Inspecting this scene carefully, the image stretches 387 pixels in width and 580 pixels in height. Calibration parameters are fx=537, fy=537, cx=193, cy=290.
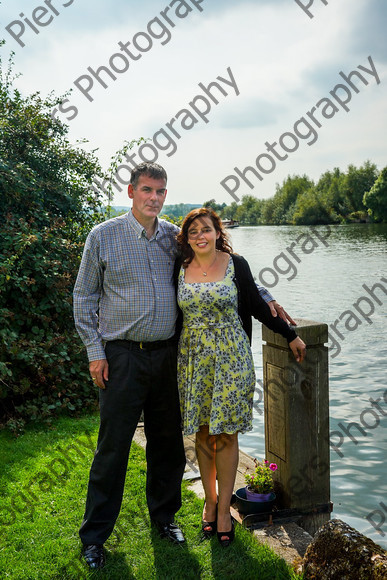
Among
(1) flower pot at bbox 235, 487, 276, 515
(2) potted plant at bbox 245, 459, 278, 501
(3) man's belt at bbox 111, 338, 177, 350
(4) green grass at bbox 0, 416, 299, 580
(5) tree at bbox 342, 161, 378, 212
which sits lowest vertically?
(4) green grass at bbox 0, 416, 299, 580

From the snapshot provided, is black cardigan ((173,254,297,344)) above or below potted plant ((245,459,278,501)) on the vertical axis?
above

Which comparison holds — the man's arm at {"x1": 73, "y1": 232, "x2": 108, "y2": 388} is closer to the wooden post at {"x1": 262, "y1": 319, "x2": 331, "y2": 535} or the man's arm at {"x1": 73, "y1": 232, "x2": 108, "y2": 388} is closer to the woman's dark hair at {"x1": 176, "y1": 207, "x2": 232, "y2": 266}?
the woman's dark hair at {"x1": 176, "y1": 207, "x2": 232, "y2": 266}

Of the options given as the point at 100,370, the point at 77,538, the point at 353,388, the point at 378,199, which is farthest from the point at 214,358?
the point at 378,199

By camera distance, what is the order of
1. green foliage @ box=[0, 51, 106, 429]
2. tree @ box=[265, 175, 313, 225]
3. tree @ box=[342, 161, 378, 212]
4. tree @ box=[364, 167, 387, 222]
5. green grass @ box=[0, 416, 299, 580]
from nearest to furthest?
green grass @ box=[0, 416, 299, 580] → green foliage @ box=[0, 51, 106, 429] → tree @ box=[364, 167, 387, 222] → tree @ box=[342, 161, 378, 212] → tree @ box=[265, 175, 313, 225]

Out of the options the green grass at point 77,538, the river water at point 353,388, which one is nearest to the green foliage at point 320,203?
the river water at point 353,388

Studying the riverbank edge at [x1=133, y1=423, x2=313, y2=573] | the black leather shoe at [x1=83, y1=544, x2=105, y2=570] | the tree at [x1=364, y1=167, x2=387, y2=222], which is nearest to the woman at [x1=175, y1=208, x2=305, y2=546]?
the riverbank edge at [x1=133, y1=423, x2=313, y2=573]

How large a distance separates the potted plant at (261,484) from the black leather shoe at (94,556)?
2.88 ft

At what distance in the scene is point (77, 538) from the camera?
286cm

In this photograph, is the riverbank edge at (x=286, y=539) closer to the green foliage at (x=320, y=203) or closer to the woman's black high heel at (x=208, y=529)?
the woman's black high heel at (x=208, y=529)

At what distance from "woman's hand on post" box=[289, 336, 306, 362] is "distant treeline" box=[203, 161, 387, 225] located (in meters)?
55.1

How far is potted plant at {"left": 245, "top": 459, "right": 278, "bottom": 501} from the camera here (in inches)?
119

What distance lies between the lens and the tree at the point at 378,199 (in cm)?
6269

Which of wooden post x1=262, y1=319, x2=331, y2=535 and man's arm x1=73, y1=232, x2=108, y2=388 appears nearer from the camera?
man's arm x1=73, y1=232, x2=108, y2=388

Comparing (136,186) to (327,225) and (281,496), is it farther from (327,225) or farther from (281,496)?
(327,225)
